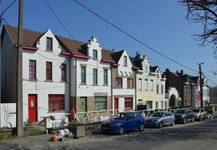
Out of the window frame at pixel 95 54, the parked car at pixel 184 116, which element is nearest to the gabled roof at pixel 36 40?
the window frame at pixel 95 54

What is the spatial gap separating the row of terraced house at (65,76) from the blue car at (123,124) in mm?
8711

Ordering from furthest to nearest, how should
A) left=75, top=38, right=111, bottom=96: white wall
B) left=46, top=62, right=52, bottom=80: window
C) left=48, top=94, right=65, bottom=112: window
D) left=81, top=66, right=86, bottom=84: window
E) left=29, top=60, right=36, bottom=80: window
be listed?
left=81, top=66, right=86, bottom=84: window, left=75, top=38, right=111, bottom=96: white wall, left=48, top=94, right=65, bottom=112: window, left=46, top=62, right=52, bottom=80: window, left=29, top=60, right=36, bottom=80: window

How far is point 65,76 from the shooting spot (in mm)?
38906

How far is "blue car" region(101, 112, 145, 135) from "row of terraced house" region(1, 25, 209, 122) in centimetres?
871

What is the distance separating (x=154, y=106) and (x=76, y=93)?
24703 millimetres

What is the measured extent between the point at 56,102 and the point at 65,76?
2878 millimetres

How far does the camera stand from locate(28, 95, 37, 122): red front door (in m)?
34.0

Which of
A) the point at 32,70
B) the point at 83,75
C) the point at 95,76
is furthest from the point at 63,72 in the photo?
the point at 95,76

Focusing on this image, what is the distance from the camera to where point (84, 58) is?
40.7 metres

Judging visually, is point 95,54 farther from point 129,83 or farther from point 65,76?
point 129,83

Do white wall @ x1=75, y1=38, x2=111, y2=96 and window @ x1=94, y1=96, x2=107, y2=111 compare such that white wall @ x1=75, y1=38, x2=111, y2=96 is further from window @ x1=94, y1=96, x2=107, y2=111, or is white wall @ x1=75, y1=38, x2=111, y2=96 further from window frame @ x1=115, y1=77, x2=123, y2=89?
window frame @ x1=115, y1=77, x2=123, y2=89

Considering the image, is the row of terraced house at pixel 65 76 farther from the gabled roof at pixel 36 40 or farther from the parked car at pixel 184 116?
the parked car at pixel 184 116

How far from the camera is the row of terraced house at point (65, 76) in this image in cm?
3425

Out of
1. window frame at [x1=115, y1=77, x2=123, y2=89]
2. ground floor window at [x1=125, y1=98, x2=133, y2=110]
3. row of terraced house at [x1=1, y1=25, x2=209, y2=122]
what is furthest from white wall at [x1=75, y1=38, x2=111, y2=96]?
ground floor window at [x1=125, y1=98, x2=133, y2=110]
